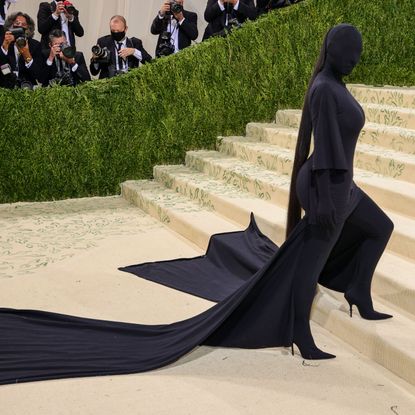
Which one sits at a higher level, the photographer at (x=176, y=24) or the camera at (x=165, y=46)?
the photographer at (x=176, y=24)

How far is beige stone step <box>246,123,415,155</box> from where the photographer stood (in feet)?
20.0

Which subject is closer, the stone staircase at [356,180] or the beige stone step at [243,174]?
the stone staircase at [356,180]

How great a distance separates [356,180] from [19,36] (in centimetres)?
415

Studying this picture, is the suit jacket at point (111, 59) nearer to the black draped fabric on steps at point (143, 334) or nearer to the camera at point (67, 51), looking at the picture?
the camera at point (67, 51)

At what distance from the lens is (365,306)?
400cm

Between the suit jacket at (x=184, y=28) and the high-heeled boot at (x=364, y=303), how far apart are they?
17.7 ft

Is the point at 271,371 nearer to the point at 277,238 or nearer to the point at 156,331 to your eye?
the point at 156,331

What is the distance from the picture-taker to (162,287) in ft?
16.7

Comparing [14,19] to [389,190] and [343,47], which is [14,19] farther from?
[343,47]

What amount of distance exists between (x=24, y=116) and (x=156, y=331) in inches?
159

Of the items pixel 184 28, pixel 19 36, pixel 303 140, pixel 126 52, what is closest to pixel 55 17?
pixel 19 36

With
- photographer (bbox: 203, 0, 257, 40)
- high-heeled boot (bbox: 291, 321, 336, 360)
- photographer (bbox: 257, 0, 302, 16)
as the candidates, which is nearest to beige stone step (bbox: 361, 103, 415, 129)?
photographer (bbox: 257, 0, 302, 16)

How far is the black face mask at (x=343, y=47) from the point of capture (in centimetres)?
351

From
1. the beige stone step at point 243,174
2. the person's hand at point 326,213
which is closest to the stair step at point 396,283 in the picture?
the person's hand at point 326,213
